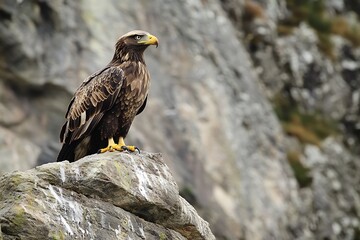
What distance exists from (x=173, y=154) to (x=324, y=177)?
829cm

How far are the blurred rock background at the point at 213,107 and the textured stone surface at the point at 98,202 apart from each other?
1023 centimetres

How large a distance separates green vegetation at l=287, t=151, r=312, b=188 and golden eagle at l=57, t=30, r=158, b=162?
17.0m

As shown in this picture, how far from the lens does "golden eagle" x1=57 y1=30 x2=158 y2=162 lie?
12570mm

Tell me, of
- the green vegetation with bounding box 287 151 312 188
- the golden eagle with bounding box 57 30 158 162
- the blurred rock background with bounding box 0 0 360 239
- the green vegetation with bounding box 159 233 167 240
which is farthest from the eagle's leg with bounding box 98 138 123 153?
the green vegetation with bounding box 287 151 312 188

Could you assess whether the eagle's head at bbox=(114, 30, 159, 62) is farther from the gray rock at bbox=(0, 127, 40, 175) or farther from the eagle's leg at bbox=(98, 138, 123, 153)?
the gray rock at bbox=(0, 127, 40, 175)

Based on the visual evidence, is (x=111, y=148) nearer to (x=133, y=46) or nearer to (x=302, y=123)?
(x=133, y=46)

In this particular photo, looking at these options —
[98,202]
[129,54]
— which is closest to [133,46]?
[129,54]

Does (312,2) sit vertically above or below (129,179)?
above

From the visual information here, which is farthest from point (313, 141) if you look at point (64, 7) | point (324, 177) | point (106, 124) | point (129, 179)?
point (129, 179)

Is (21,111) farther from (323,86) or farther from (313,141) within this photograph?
(323,86)

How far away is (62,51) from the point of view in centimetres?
2231

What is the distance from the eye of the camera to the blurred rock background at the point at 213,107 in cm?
2145

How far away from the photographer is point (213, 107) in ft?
84.2

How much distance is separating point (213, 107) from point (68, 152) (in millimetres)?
13372
